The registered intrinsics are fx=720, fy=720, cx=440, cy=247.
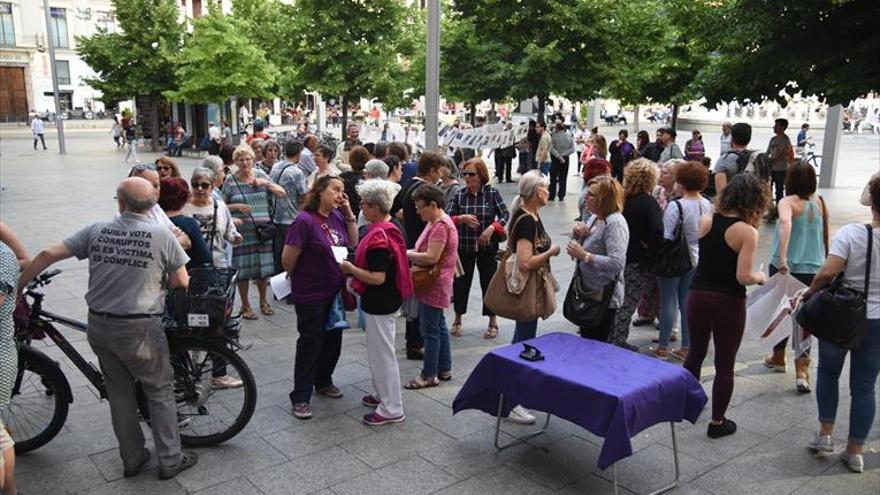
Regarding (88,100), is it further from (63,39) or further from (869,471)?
(869,471)

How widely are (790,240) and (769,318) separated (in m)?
0.82

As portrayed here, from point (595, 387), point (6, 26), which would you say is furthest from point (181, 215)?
point (6, 26)

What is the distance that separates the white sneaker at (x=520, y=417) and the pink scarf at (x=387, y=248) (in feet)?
3.91

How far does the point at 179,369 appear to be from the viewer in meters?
4.89

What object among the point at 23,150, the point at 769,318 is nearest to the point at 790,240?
the point at 769,318

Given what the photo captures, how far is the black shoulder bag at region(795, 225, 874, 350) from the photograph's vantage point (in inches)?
167

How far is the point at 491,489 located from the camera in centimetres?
435

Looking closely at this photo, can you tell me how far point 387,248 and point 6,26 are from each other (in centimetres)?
6439

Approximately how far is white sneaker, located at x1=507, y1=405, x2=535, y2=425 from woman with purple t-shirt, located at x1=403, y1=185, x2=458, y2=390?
855 millimetres

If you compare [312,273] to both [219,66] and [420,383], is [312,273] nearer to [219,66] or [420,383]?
[420,383]

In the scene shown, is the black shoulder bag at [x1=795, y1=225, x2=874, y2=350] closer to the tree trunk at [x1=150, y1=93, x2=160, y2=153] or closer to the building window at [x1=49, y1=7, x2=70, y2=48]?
the tree trunk at [x1=150, y1=93, x2=160, y2=153]

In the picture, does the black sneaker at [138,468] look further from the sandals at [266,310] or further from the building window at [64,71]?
the building window at [64,71]

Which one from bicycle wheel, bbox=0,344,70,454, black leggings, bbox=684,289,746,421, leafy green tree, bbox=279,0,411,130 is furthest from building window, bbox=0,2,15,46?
black leggings, bbox=684,289,746,421

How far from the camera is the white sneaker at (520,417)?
5.23 meters
